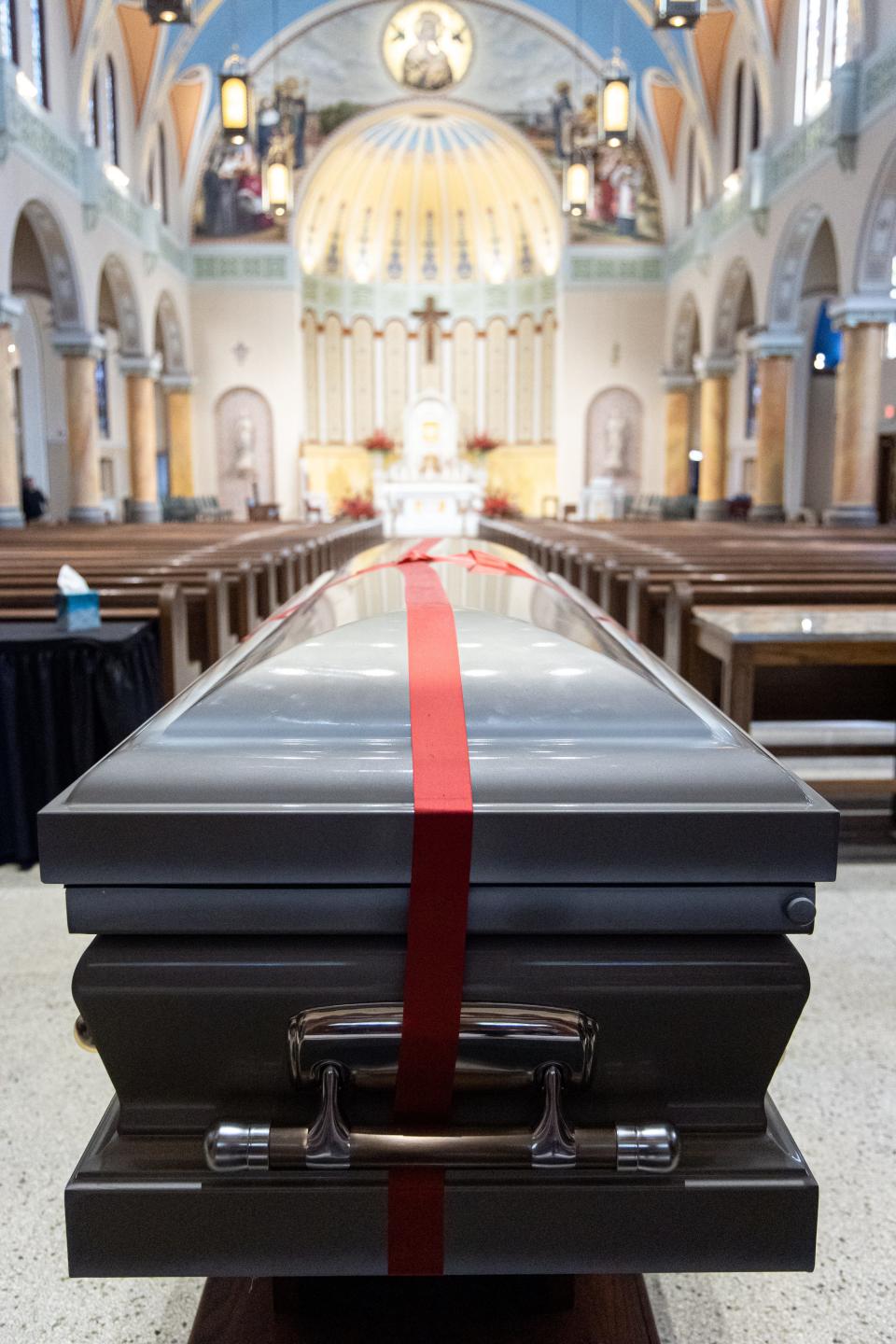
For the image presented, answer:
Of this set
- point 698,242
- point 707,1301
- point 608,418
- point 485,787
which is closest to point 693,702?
point 485,787

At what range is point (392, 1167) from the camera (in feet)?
3.13

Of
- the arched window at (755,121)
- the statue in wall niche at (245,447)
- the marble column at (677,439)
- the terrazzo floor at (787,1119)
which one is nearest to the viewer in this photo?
the terrazzo floor at (787,1119)

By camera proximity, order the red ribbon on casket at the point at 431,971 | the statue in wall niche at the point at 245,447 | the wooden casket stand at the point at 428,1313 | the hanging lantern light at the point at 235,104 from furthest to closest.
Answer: the statue in wall niche at the point at 245,447, the hanging lantern light at the point at 235,104, the wooden casket stand at the point at 428,1313, the red ribbon on casket at the point at 431,971

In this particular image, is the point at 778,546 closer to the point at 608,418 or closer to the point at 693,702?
the point at 693,702

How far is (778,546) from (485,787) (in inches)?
262

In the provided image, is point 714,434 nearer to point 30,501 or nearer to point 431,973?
point 30,501

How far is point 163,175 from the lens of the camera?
61.5 ft

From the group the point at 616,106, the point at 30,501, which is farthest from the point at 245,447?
the point at 616,106

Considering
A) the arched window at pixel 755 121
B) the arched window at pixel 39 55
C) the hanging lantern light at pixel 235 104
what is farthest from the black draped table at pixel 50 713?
the arched window at pixel 755 121

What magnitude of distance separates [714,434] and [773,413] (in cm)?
312

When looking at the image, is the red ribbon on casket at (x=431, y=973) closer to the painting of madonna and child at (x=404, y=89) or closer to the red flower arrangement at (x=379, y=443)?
the painting of madonna and child at (x=404, y=89)

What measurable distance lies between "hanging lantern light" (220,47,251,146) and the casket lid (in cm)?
993

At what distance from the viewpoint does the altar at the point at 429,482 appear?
2145 centimetres

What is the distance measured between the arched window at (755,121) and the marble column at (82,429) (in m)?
9.84
